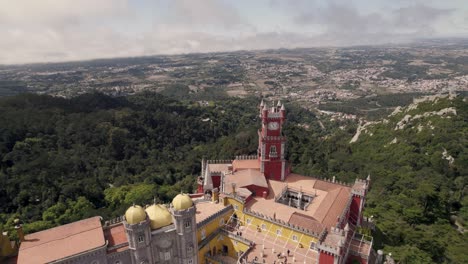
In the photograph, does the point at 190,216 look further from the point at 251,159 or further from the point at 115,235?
the point at 251,159

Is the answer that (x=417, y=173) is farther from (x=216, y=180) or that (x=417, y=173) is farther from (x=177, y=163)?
(x=177, y=163)

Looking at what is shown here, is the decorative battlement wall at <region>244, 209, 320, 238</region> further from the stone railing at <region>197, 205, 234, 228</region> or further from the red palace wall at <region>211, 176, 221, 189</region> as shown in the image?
the red palace wall at <region>211, 176, 221, 189</region>

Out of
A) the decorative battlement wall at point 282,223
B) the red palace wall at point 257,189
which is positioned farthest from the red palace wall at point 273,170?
the decorative battlement wall at point 282,223

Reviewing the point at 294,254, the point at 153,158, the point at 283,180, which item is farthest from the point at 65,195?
the point at 294,254

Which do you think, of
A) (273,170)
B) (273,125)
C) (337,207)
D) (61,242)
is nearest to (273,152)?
(273,170)

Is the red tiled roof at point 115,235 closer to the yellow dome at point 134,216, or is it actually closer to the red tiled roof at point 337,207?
the yellow dome at point 134,216


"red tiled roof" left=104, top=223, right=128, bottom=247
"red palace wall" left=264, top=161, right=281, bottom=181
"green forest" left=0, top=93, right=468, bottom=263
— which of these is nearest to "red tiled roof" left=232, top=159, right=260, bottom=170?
"red palace wall" left=264, top=161, right=281, bottom=181
